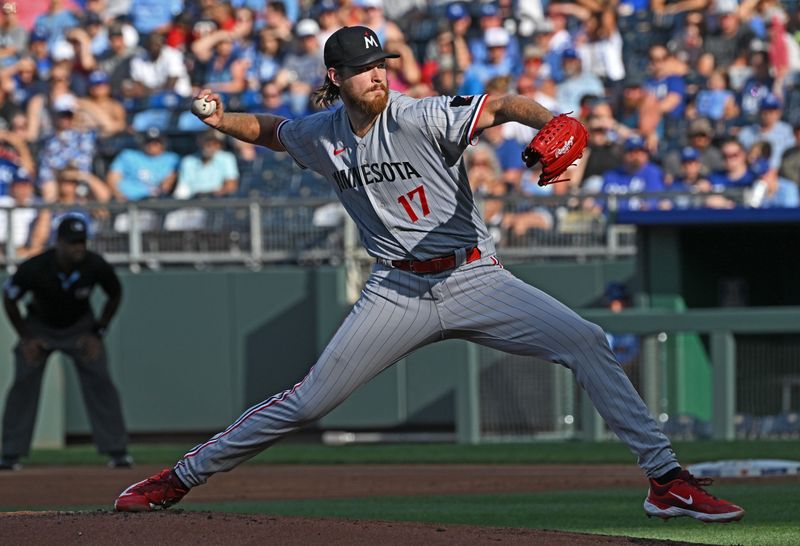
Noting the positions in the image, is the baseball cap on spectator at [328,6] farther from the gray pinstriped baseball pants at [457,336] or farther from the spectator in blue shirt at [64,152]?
the gray pinstriped baseball pants at [457,336]

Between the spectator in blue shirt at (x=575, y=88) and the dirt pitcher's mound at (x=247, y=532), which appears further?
the spectator in blue shirt at (x=575, y=88)

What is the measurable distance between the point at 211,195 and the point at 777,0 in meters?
6.32

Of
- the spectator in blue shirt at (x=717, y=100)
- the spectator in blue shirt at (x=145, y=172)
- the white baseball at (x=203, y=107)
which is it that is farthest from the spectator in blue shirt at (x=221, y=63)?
the white baseball at (x=203, y=107)

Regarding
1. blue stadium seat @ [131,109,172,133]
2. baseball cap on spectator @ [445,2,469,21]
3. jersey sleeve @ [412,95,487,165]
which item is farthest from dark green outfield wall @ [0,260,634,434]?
jersey sleeve @ [412,95,487,165]

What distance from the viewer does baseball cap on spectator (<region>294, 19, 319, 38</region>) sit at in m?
16.0

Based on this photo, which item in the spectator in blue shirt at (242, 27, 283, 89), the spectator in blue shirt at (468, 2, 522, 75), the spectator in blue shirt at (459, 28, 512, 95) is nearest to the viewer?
the spectator in blue shirt at (459, 28, 512, 95)

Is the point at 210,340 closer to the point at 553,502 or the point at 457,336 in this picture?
the point at 553,502

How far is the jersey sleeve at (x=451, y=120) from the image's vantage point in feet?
17.6

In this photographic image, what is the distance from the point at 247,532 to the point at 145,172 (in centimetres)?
1012

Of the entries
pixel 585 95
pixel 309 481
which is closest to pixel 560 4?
pixel 585 95

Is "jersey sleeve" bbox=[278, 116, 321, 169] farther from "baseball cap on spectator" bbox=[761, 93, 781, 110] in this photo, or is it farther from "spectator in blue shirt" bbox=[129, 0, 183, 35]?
"spectator in blue shirt" bbox=[129, 0, 183, 35]

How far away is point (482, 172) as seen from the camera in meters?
13.9

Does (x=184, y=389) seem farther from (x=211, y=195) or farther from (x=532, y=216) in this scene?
(x=532, y=216)

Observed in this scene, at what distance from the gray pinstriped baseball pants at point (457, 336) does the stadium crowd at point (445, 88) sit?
7.29 metres
